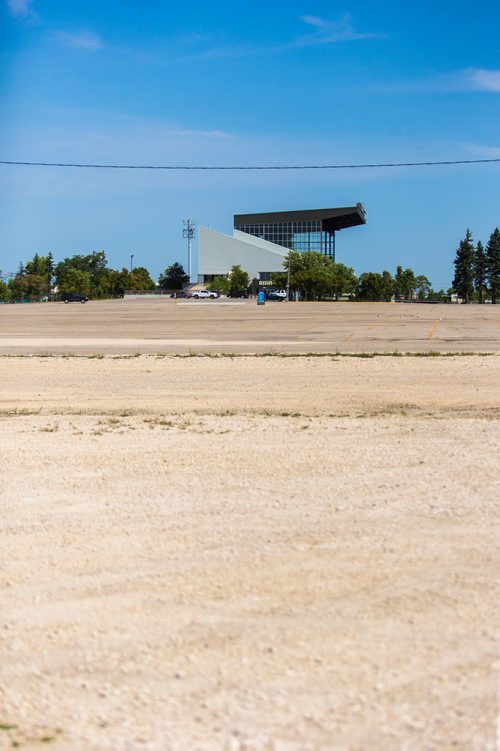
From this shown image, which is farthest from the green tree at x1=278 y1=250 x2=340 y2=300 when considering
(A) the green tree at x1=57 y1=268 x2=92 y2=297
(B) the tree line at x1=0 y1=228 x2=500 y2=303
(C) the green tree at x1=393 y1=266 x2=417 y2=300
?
(A) the green tree at x1=57 y1=268 x2=92 y2=297

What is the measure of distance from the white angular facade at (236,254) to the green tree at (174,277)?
14.5ft

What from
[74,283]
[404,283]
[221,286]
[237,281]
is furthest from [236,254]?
[74,283]

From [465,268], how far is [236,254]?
51725 millimetres

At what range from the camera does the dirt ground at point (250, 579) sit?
3.72m

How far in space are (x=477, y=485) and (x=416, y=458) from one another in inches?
47.7

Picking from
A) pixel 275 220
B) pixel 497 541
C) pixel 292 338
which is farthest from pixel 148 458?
pixel 275 220

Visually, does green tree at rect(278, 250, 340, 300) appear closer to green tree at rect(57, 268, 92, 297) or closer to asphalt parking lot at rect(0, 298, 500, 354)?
green tree at rect(57, 268, 92, 297)

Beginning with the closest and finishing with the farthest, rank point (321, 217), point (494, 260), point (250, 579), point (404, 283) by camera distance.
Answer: point (250, 579), point (494, 260), point (404, 283), point (321, 217)

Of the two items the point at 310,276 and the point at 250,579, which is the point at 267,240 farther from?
the point at 250,579

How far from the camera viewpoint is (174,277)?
18688cm

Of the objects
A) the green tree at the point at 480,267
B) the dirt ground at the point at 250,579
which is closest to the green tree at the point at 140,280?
the green tree at the point at 480,267

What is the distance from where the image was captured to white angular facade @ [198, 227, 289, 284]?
178 meters

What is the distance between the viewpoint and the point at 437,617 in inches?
183

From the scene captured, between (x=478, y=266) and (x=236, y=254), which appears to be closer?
(x=478, y=266)
